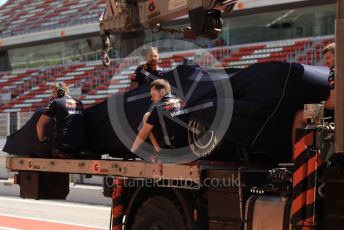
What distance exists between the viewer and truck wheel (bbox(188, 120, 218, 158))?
583 cm

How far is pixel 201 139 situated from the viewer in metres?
5.99

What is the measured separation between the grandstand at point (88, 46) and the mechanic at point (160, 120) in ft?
41.2

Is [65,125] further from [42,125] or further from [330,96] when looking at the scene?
[330,96]

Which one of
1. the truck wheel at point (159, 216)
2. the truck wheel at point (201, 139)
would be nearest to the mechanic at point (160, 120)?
the truck wheel at point (201, 139)

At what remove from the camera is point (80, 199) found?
50.2 feet

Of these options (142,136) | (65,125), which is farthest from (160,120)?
(65,125)

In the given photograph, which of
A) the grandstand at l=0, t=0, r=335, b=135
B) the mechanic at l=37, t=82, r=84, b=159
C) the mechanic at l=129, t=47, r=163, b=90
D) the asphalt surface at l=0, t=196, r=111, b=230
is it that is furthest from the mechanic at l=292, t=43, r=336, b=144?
the grandstand at l=0, t=0, r=335, b=135

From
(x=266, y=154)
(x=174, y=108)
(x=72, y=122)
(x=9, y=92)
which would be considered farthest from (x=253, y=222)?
(x=9, y=92)

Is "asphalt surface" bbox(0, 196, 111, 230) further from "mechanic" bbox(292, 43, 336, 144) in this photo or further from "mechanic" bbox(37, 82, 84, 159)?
"mechanic" bbox(292, 43, 336, 144)

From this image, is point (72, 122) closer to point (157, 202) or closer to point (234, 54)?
point (157, 202)

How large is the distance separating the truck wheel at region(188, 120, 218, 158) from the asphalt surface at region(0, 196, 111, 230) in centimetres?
547

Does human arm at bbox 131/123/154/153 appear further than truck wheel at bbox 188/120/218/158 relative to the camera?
Yes

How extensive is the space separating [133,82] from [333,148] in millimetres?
3831

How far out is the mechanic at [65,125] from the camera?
746 cm
